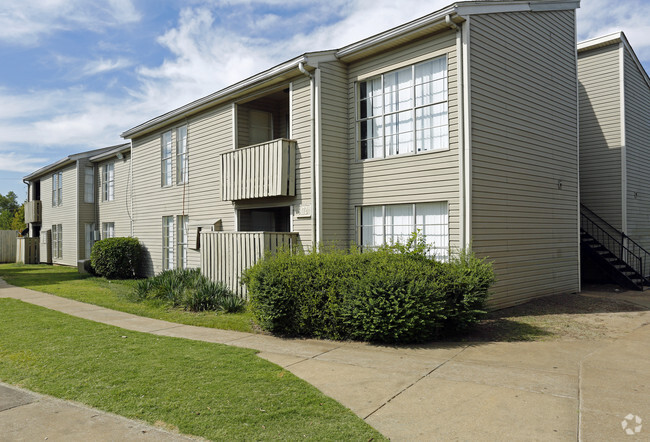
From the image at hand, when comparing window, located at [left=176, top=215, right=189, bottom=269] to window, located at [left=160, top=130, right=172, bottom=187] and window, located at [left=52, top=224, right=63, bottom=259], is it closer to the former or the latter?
window, located at [left=160, top=130, right=172, bottom=187]

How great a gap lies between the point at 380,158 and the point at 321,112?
6.07 ft

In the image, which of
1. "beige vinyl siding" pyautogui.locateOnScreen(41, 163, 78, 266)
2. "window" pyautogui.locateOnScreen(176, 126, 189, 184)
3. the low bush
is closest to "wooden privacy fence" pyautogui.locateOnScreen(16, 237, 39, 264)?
"beige vinyl siding" pyautogui.locateOnScreen(41, 163, 78, 266)

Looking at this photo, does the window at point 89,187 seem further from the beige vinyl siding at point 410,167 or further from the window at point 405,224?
the window at point 405,224

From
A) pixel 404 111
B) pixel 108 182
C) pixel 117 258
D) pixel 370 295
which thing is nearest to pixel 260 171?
pixel 404 111

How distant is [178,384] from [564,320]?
25.0 ft

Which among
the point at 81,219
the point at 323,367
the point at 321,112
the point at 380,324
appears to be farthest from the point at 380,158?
the point at 81,219

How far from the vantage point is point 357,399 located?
516 cm

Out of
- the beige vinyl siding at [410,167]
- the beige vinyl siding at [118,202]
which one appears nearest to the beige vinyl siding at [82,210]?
the beige vinyl siding at [118,202]

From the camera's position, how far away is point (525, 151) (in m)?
11.6

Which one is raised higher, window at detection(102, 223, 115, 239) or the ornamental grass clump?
window at detection(102, 223, 115, 239)

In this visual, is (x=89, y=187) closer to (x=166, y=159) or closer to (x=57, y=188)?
(x=57, y=188)

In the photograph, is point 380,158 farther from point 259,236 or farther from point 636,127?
point 636,127

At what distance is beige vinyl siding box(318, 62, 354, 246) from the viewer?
38.7ft

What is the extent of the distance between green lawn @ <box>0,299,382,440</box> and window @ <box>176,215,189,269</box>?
8.50m
